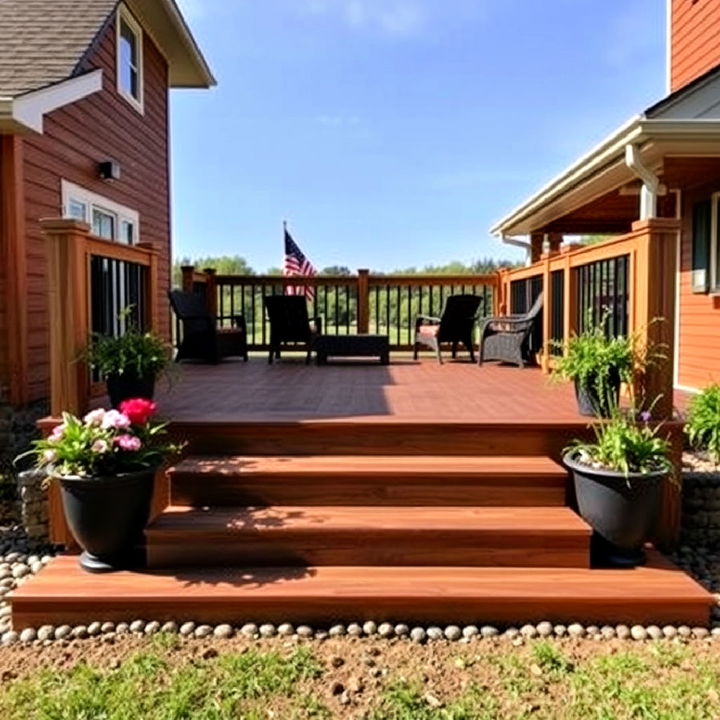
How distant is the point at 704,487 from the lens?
11.9ft

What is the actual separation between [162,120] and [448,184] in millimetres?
16450

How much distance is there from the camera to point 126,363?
3.71m

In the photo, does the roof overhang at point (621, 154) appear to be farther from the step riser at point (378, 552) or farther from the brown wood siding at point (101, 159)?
the brown wood siding at point (101, 159)

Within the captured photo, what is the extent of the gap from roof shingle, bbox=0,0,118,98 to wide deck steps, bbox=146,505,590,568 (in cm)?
356

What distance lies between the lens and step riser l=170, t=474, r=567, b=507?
11.1 ft

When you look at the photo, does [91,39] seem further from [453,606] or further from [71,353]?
[453,606]

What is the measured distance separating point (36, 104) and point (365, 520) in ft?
13.2

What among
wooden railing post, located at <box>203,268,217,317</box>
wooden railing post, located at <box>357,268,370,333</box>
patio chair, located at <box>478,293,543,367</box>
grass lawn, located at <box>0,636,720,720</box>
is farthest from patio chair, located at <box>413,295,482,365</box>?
grass lawn, located at <box>0,636,720,720</box>

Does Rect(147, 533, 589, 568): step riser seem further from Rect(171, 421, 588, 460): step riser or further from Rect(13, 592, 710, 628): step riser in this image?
Rect(171, 421, 588, 460): step riser

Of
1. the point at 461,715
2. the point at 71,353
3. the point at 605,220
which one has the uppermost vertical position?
the point at 605,220

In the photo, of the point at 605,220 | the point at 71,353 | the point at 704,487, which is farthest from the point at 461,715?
the point at 605,220

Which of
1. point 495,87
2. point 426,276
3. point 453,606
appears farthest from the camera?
point 495,87

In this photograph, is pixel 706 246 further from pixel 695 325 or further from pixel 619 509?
pixel 619 509

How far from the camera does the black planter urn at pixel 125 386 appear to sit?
147 inches
